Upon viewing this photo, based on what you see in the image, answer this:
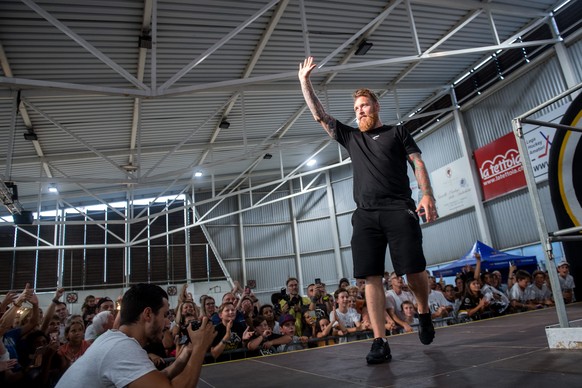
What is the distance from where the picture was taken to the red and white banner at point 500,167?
526 inches

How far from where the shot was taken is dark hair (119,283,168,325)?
2.14 metres

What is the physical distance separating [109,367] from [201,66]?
9.33 m

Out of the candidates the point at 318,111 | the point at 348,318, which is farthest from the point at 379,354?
the point at 348,318

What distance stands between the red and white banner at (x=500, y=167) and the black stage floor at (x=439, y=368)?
11553 millimetres

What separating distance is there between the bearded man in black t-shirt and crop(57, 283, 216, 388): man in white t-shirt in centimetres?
113

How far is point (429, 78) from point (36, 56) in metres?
11.6

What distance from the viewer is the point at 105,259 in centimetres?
2042

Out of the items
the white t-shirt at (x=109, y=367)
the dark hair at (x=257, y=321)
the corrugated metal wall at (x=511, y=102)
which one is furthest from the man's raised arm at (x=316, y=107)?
the corrugated metal wall at (x=511, y=102)

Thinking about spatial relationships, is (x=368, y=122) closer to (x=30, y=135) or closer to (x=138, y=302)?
(x=138, y=302)

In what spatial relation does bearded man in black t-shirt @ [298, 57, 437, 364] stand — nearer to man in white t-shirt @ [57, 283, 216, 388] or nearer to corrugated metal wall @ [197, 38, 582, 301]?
man in white t-shirt @ [57, 283, 216, 388]

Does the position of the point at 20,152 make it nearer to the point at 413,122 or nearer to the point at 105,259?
the point at 105,259

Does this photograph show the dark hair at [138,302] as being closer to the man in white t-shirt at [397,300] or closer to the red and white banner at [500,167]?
the man in white t-shirt at [397,300]

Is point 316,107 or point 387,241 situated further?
point 316,107

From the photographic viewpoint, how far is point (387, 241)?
2822 mm
